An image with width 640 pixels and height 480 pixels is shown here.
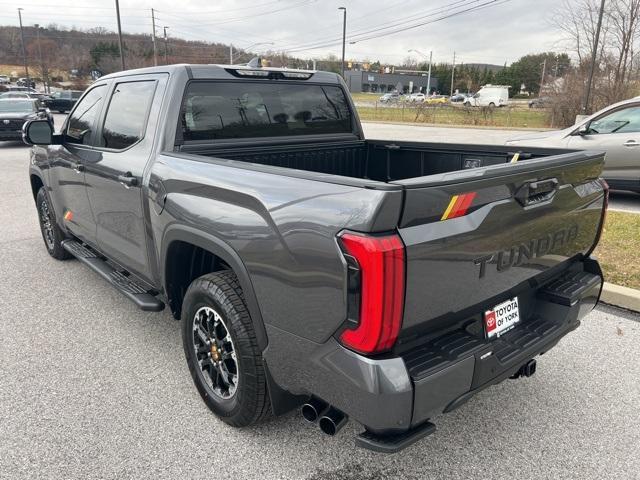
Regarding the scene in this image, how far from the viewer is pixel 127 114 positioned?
3.68m

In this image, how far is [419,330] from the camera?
6.61ft

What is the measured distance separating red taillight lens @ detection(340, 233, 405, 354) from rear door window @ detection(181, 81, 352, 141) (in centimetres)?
197

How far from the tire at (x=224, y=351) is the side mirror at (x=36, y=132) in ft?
7.76

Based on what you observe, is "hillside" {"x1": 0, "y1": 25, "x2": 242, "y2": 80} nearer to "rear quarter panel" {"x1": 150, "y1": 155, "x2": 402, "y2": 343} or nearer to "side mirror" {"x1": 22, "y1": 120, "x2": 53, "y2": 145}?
"side mirror" {"x1": 22, "y1": 120, "x2": 53, "y2": 145}

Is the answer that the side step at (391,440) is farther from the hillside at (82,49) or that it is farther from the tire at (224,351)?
the hillside at (82,49)

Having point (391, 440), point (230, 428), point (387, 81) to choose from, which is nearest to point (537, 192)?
point (391, 440)

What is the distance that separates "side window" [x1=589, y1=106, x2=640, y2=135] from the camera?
27.0ft

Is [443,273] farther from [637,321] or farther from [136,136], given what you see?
[637,321]

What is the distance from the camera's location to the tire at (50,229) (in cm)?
533

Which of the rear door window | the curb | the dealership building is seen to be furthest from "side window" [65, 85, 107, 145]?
the dealership building

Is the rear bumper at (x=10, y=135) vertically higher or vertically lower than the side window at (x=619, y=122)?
lower

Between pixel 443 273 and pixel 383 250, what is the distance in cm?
34

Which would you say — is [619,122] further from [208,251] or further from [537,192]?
[208,251]

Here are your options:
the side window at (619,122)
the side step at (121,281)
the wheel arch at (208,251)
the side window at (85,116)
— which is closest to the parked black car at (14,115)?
the side window at (85,116)
